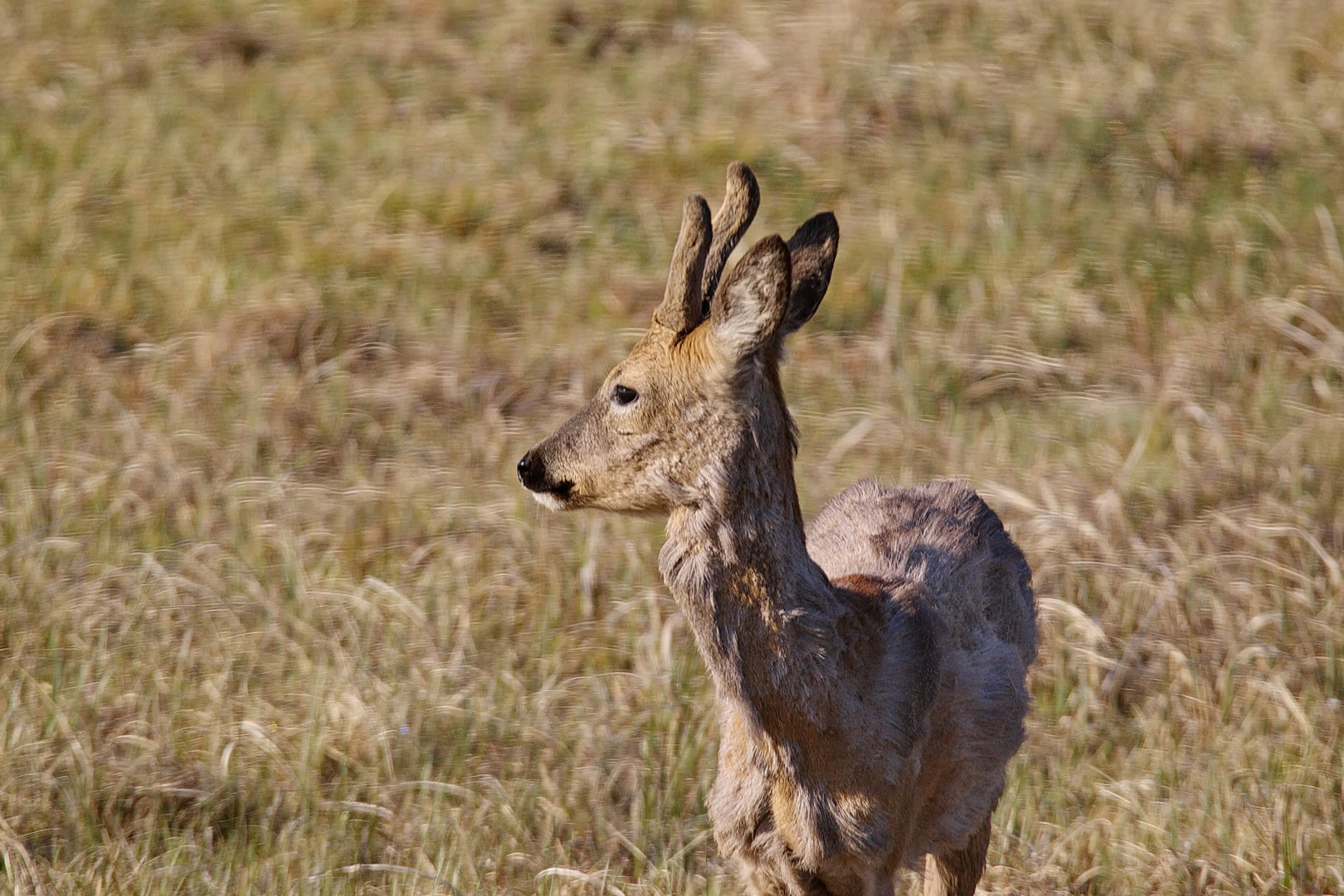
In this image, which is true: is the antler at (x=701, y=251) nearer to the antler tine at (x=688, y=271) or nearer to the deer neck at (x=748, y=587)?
the antler tine at (x=688, y=271)

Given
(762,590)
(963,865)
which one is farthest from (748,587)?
(963,865)

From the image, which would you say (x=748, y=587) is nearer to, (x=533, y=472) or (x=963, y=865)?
(x=533, y=472)

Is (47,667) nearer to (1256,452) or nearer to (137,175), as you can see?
(137,175)

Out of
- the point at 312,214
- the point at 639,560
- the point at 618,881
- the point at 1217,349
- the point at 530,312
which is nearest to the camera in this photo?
the point at 618,881

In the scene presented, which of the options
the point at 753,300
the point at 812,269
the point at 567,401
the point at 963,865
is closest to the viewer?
the point at 753,300

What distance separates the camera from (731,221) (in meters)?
4.34

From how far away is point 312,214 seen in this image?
9141mm

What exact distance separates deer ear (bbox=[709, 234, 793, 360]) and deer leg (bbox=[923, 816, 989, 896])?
1788 mm

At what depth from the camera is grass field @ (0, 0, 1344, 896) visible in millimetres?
5391

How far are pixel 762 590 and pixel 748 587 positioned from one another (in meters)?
0.04

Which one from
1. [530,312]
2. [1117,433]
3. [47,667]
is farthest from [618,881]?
[530,312]

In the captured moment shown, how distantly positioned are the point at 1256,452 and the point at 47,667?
16.5ft

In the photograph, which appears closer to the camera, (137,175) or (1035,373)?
(1035,373)

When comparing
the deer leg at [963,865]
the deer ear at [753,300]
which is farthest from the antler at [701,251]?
the deer leg at [963,865]
